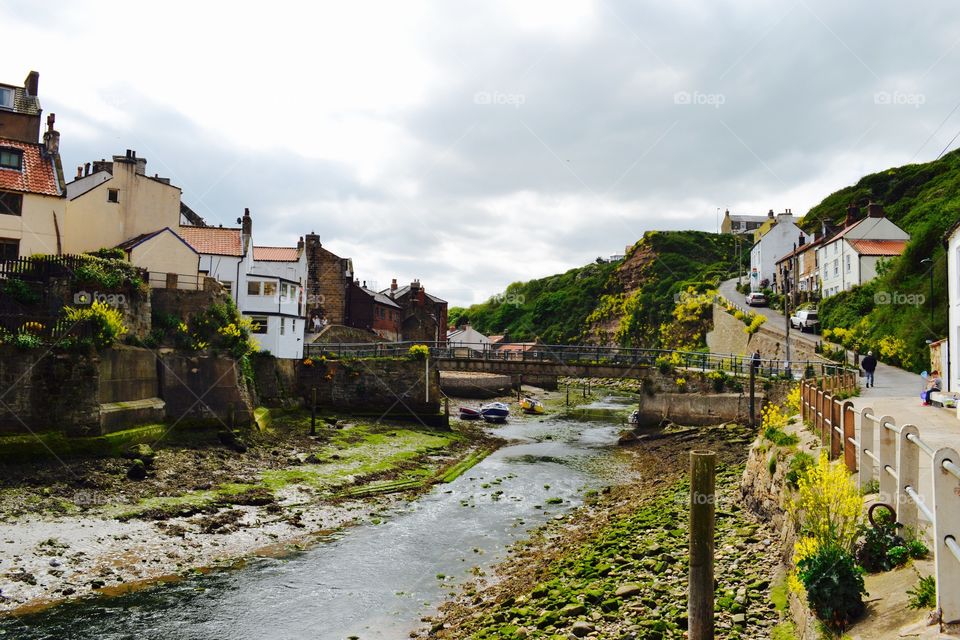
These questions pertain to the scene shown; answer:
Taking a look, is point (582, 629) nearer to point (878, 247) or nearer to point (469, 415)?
point (469, 415)

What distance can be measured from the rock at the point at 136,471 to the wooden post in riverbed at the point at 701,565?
22.6 m

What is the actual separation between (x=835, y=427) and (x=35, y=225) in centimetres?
3767

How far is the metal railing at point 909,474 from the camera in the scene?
6414 mm

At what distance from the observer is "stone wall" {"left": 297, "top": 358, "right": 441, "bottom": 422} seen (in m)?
49.5

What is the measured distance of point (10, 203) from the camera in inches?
1328

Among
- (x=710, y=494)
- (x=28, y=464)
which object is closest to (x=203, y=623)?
(x=710, y=494)

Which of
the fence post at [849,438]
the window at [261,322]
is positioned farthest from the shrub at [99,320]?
the fence post at [849,438]

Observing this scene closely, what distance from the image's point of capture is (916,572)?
808cm

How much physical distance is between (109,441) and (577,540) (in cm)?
1953

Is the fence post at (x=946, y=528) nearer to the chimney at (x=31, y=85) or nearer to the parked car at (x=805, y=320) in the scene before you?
the chimney at (x=31, y=85)

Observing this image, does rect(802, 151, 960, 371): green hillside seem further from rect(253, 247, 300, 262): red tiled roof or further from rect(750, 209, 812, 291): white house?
rect(253, 247, 300, 262): red tiled roof

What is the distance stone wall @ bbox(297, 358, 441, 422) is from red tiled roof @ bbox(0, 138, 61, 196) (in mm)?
20271

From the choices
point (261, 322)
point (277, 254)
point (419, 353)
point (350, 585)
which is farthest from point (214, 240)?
point (350, 585)

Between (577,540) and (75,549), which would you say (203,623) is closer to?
(75,549)
